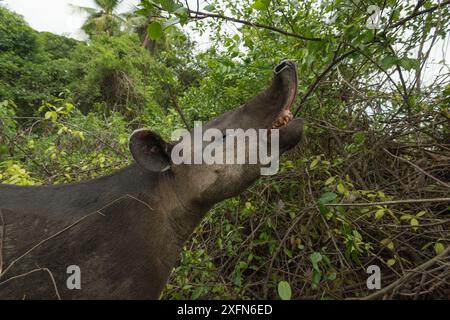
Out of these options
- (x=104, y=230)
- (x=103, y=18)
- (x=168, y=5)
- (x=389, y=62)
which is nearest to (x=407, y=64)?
(x=389, y=62)

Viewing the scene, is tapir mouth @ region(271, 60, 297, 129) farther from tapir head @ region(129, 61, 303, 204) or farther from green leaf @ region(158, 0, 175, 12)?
green leaf @ region(158, 0, 175, 12)

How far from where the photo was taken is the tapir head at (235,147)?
7.23 ft

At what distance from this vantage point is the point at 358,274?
3.07m

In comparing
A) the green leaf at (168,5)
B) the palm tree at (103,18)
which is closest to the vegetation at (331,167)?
the green leaf at (168,5)

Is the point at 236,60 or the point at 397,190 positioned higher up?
the point at 236,60

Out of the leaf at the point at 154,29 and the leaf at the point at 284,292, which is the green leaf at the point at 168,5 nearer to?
the leaf at the point at 154,29

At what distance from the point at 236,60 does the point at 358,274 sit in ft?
10.00

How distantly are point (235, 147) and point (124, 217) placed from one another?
84 centimetres

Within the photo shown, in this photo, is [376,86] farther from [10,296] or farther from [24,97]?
[24,97]

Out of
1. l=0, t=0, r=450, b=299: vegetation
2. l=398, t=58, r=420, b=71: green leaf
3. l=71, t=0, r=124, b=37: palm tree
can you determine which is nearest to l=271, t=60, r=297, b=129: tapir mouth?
l=0, t=0, r=450, b=299: vegetation

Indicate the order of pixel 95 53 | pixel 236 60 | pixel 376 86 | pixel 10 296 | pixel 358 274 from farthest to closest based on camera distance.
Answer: pixel 95 53, pixel 236 60, pixel 376 86, pixel 358 274, pixel 10 296

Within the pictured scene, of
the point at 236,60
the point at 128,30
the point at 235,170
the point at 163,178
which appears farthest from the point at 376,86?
the point at 128,30

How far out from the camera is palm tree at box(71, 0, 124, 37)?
22562 mm

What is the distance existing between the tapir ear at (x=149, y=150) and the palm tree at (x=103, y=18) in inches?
896
